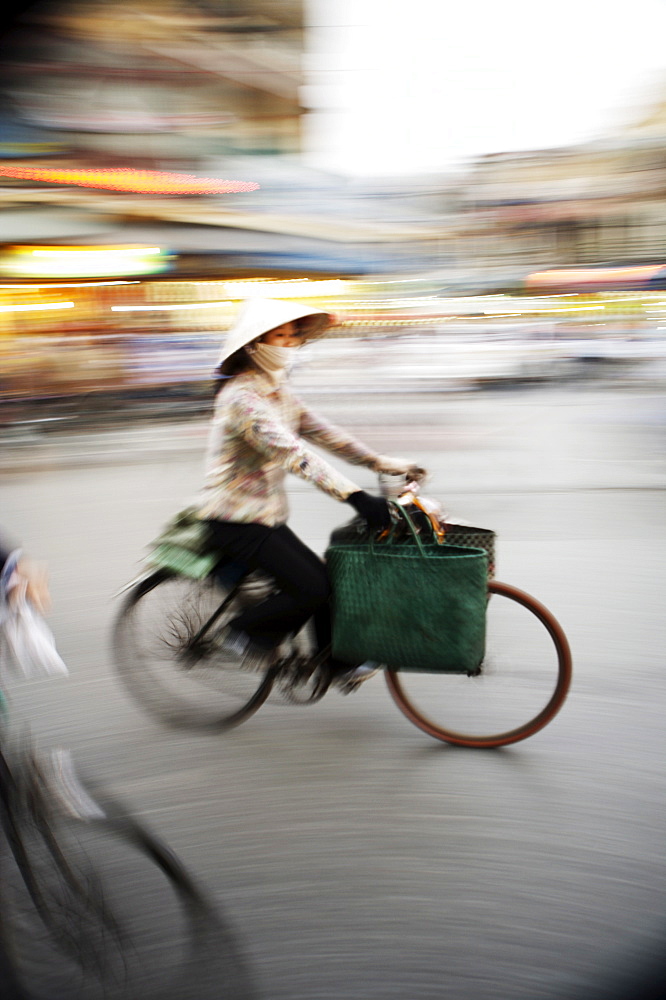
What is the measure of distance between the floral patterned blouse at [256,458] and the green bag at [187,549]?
72 mm

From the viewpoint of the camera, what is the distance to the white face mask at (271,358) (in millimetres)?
2945

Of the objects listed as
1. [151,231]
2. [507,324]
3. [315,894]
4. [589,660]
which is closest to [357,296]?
[507,324]

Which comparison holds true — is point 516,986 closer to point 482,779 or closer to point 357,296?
point 482,779

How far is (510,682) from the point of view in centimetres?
324

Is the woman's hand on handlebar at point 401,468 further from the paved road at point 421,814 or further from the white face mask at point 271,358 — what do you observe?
the paved road at point 421,814

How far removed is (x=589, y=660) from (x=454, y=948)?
2.10m

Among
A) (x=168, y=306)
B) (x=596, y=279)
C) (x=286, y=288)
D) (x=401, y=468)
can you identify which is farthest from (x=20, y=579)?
(x=596, y=279)

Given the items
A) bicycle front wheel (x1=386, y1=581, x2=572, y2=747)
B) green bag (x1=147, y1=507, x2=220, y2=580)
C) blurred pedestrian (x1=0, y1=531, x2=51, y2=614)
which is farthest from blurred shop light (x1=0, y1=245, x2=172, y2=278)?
blurred pedestrian (x1=0, y1=531, x2=51, y2=614)

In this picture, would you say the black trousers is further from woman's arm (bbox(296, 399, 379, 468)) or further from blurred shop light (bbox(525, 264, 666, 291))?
blurred shop light (bbox(525, 264, 666, 291))

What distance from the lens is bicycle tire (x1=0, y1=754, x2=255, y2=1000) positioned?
1.93m

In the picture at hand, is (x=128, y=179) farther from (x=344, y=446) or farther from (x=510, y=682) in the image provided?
(x=510, y=682)

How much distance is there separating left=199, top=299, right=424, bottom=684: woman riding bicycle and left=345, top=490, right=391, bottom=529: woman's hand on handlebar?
0.12 meters

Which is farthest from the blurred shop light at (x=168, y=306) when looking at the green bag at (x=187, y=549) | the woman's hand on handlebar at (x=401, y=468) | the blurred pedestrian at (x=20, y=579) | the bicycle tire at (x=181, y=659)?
the blurred pedestrian at (x=20, y=579)

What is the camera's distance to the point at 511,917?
2143mm
